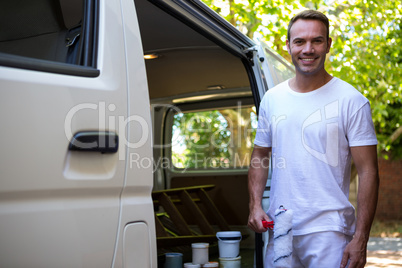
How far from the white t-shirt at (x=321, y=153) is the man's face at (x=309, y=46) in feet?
0.43

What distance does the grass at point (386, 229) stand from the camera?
15.5 m

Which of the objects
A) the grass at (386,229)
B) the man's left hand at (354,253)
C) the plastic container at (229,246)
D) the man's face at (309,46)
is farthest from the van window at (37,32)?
the grass at (386,229)

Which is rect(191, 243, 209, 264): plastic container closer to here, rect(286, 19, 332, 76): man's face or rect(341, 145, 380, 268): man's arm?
rect(341, 145, 380, 268): man's arm

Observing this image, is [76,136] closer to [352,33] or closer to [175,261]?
[175,261]

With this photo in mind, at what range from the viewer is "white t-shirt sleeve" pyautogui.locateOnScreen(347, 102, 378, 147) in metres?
2.78

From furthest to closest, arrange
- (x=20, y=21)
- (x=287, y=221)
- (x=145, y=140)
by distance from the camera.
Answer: (x=287, y=221) → (x=20, y=21) → (x=145, y=140)

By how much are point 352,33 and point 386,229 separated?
27.1ft

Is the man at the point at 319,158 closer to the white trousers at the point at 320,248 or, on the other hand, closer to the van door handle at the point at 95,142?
the white trousers at the point at 320,248

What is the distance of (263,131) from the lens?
319 cm

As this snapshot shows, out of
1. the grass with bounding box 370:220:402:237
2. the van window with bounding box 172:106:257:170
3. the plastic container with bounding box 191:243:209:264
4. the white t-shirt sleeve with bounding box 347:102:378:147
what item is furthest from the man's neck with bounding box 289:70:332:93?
the grass with bounding box 370:220:402:237

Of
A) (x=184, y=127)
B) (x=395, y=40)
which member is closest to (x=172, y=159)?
(x=184, y=127)

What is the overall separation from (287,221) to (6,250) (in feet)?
5.08

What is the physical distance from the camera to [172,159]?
6832mm

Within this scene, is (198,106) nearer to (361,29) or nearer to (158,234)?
(158,234)
